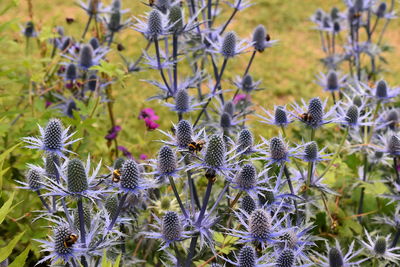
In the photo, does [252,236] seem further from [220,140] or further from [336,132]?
[336,132]

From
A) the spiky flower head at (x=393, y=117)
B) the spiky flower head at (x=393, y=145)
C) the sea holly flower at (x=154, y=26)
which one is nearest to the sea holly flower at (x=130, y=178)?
the sea holly flower at (x=154, y=26)

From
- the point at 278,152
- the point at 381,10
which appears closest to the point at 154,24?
the point at 278,152

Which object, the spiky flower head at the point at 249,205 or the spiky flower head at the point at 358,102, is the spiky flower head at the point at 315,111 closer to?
the spiky flower head at the point at 249,205

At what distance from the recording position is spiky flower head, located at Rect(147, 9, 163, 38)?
2.46m

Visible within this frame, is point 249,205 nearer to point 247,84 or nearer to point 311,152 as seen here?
point 311,152

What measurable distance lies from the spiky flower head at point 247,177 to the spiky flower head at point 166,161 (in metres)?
0.24

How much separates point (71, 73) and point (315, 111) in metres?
1.77

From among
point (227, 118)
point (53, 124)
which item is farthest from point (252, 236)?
point (227, 118)

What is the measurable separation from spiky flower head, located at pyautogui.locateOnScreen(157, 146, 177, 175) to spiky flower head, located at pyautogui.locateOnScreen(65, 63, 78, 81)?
5.43 ft

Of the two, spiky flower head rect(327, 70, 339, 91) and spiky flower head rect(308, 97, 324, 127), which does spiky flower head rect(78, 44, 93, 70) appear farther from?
spiky flower head rect(327, 70, 339, 91)

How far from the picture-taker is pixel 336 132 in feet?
12.6

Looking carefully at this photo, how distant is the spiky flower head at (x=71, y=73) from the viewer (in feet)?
10.3

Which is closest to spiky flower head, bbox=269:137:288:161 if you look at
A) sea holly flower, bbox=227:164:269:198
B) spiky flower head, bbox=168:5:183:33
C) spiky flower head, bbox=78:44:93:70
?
sea holly flower, bbox=227:164:269:198

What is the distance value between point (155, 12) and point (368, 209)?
1749 millimetres
